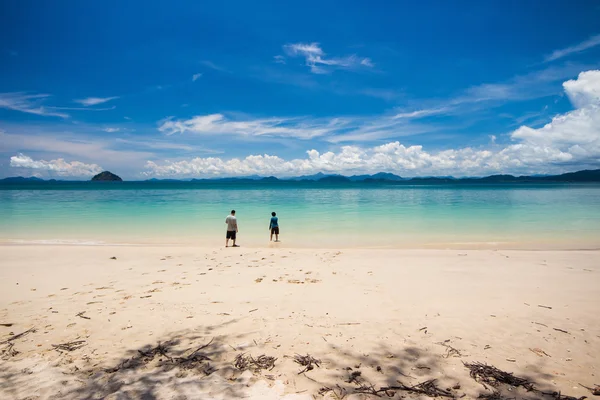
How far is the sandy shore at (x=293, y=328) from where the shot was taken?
4035 millimetres

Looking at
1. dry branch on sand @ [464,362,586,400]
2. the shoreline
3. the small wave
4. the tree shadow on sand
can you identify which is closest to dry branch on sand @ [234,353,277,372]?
the tree shadow on sand

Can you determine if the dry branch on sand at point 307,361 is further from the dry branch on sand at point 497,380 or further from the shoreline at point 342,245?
the shoreline at point 342,245

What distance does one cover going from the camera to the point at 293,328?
18.6 ft

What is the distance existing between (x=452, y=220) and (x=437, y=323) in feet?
76.6

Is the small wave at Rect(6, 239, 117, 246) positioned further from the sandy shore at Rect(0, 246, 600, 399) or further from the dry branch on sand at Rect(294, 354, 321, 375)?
the dry branch on sand at Rect(294, 354, 321, 375)

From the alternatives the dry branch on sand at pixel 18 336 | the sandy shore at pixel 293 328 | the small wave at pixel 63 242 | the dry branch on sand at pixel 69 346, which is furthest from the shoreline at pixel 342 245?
the dry branch on sand at pixel 69 346

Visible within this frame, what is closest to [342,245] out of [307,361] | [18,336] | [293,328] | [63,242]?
[293,328]

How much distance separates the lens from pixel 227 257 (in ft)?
42.2

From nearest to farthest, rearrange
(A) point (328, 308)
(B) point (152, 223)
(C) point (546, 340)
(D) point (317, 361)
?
(D) point (317, 361) → (C) point (546, 340) → (A) point (328, 308) → (B) point (152, 223)

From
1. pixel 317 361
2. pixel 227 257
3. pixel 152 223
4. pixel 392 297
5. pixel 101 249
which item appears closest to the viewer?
pixel 317 361

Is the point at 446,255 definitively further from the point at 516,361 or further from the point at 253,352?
the point at 253,352

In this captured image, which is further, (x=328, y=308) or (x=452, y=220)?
(x=452, y=220)

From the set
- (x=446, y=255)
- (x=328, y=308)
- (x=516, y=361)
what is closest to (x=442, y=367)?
(x=516, y=361)

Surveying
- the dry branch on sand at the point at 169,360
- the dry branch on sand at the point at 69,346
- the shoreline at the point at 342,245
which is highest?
the dry branch on sand at the point at 69,346
